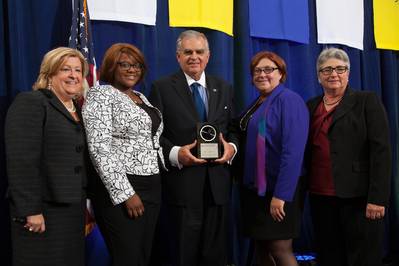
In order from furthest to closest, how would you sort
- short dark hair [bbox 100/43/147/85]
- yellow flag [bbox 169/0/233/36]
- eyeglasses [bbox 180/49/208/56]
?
1. yellow flag [bbox 169/0/233/36]
2. eyeglasses [bbox 180/49/208/56]
3. short dark hair [bbox 100/43/147/85]

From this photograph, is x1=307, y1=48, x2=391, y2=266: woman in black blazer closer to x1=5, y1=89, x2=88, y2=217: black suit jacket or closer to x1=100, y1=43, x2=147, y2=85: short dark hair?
x1=100, y1=43, x2=147, y2=85: short dark hair

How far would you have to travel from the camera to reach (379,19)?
380 centimetres

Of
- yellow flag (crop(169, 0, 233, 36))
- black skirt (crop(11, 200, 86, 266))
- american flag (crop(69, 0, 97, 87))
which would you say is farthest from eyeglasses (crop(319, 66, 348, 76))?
black skirt (crop(11, 200, 86, 266))

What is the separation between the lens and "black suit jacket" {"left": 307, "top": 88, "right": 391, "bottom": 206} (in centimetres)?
210

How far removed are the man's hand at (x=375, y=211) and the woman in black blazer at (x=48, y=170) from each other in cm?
133

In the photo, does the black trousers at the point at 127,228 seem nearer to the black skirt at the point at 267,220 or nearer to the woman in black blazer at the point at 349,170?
the black skirt at the point at 267,220

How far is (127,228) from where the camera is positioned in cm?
182

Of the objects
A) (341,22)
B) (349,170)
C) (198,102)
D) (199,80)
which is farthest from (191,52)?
(341,22)

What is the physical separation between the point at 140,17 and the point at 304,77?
1.43m

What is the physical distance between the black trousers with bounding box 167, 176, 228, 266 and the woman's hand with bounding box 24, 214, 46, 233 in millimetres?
652

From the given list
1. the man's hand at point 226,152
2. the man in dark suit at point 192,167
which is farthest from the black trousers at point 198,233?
the man's hand at point 226,152

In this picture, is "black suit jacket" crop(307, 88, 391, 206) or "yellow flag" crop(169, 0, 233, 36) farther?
"yellow flag" crop(169, 0, 233, 36)

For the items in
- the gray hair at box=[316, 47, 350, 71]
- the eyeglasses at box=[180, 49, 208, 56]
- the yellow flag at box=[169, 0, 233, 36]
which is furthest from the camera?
the yellow flag at box=[169, 0, 233, 36]

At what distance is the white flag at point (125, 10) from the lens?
2.60 m
